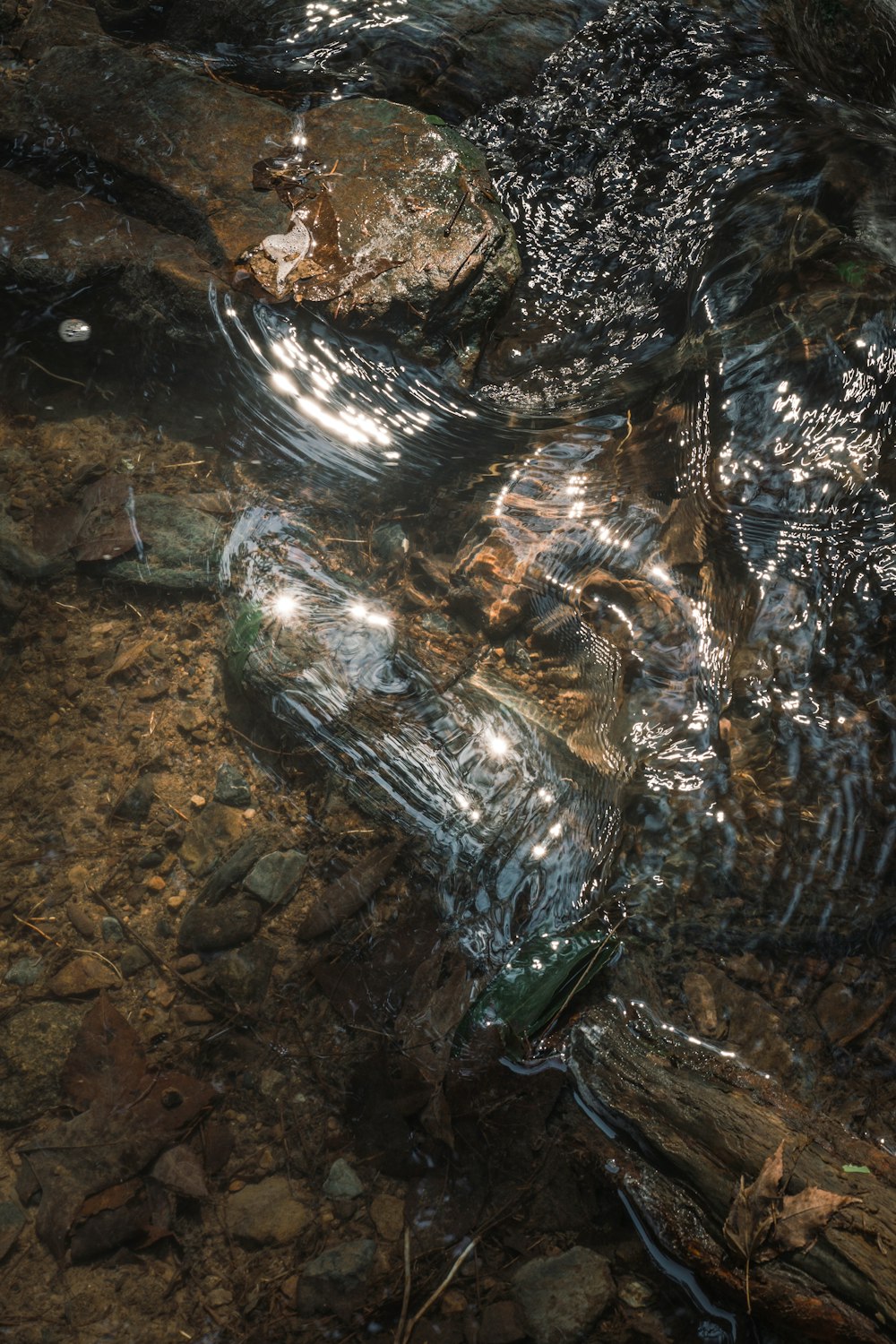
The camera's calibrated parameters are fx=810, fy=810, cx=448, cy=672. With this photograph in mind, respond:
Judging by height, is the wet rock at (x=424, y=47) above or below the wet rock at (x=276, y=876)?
above

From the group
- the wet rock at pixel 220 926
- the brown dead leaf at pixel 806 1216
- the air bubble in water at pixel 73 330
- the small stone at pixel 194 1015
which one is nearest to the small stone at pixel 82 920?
the wet rock at pixel 220 926

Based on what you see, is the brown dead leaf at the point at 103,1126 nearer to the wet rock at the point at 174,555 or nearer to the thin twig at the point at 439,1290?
the thin twig at the point at 439,1290

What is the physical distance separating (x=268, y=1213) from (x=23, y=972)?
1051 mm

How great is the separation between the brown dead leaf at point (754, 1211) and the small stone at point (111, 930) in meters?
1.89

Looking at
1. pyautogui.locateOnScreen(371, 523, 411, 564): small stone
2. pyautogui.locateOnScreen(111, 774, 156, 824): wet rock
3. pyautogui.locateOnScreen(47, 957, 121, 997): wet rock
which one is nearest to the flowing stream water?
pyautogui.locateOnScreen(371, 523, 411, 564): small stone

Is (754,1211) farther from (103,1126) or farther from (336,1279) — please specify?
(103,1126)

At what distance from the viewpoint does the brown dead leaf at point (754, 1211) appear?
185 centimetres

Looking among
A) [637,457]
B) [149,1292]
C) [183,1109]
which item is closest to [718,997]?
[183,1109]

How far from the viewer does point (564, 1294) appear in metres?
1.97

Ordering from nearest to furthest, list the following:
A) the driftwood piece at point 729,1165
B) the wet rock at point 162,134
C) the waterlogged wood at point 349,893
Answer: the driftwood piece at point 729,1165
the waterlogged wood at point 349,893
the wet rock at point 162,134

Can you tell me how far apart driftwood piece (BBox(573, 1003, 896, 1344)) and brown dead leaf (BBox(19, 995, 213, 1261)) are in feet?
3.81

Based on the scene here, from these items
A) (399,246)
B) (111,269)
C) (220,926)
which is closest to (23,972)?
(220,926)

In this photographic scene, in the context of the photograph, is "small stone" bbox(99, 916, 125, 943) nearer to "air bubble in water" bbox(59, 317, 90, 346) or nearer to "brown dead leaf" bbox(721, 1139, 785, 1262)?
"brown dead leaf" bbox(721, 1139, 785, 1262)

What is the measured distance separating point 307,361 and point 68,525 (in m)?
1.15
